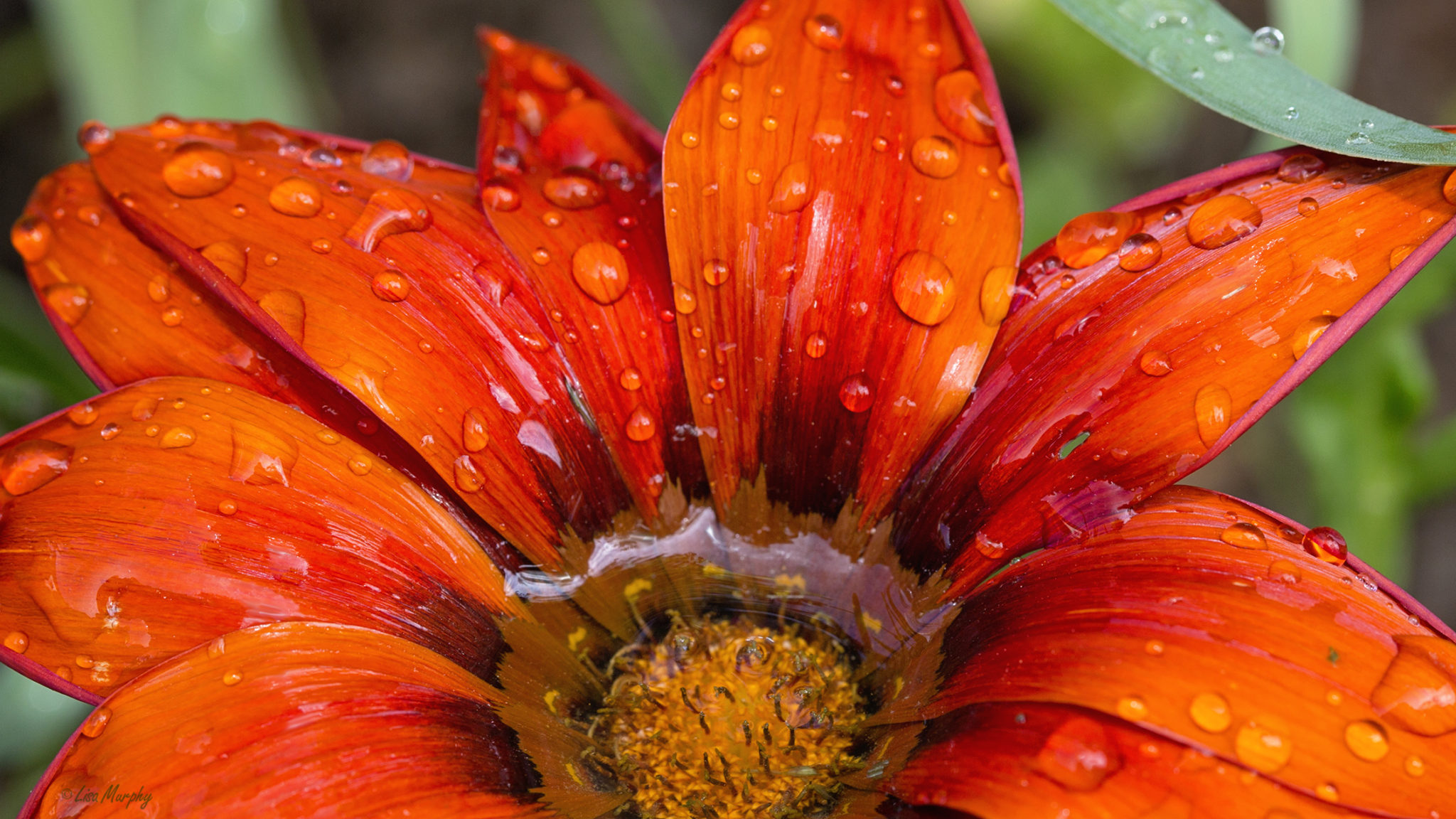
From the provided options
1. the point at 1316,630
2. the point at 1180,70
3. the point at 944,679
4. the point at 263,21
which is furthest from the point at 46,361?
the point at 1316,630

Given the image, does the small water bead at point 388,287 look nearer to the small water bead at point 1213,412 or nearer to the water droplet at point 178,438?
the water droplet at point 178,438

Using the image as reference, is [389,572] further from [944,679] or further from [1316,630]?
[1316,630]

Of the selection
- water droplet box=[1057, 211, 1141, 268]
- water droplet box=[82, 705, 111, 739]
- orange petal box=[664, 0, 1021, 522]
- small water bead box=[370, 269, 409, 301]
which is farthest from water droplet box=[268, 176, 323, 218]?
water droplet box=[1057, 211, 1141, 268]

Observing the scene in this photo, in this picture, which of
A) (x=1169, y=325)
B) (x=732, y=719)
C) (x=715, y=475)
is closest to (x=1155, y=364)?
(x=1169, y=325)

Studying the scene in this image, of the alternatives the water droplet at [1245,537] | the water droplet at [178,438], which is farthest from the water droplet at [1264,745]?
the water droplet at [178,438]

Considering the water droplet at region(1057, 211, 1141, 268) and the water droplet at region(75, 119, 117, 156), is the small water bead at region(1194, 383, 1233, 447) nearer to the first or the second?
the water droplet at region(1057, 211, 1141, 268)
